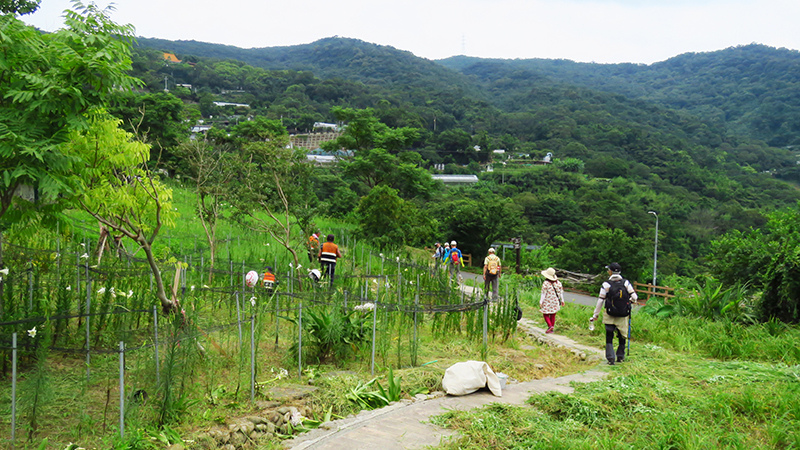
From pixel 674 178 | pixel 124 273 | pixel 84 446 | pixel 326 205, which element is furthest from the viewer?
pixel 674 178

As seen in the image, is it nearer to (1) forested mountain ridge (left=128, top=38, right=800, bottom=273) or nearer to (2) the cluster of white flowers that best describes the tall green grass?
(2) the cluster of white flowers

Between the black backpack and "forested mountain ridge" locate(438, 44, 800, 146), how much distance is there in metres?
99.5

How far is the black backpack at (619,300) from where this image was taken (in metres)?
7.32

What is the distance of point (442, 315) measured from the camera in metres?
9.34

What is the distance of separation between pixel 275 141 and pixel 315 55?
557ft

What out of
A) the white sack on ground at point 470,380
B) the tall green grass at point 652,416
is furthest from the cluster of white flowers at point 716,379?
the white sack on ground at point 470,380

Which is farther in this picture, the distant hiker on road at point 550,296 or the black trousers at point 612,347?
the distant hiker on road at point 550,296

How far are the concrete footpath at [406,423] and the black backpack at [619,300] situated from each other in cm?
102

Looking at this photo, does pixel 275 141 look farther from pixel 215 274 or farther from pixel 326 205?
pixel 215 274

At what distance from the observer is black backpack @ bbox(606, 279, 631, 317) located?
7316mm

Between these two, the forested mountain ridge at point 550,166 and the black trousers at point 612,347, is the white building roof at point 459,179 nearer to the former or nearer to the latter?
the forested mountain ridge at point 550,166

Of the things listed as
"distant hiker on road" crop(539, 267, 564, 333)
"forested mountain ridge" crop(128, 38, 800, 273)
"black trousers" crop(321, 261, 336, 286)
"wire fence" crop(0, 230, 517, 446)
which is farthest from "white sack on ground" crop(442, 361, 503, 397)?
"forested mountain ridge" crop(128, 38, 800, 273)

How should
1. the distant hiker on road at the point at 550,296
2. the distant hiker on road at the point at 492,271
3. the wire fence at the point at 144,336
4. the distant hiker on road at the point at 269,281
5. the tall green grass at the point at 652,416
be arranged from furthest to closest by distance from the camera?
1. the distant hiker on road at the point at 492,271
2. the distant hiker on road at the point at 550,296
3. the distant hiker on road at the point at 269,281
4. the wire fence at the point at 144,336
5. the tall green grass at the point at 652,416

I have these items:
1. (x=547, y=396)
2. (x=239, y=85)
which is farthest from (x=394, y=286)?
(x=239, y=85)
